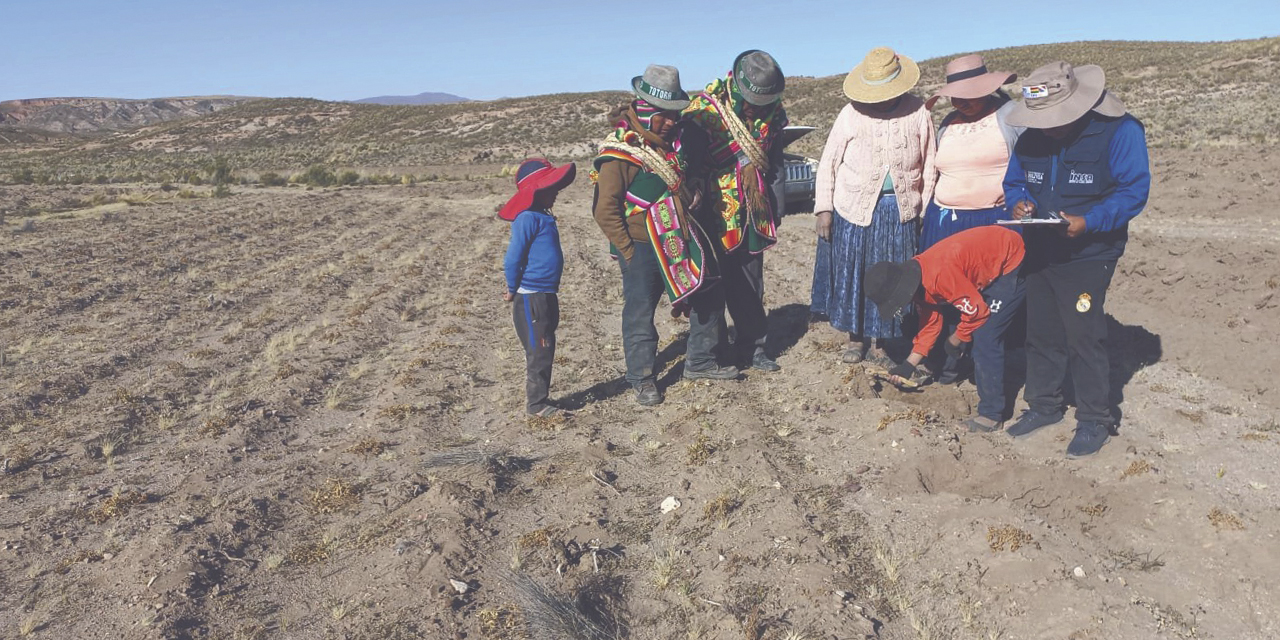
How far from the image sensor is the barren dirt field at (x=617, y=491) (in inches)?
123

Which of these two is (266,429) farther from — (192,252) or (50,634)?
(192,252)

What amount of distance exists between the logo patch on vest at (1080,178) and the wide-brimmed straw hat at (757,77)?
180 cm

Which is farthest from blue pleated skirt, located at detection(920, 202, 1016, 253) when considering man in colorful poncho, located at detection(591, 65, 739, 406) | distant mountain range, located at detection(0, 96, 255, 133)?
distant mountain range, located at detection(0, 96, 255, 133)

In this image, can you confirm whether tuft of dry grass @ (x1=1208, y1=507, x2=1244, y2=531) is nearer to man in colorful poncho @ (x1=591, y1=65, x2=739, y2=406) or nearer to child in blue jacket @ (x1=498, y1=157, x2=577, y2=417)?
man in colorful poncho @ (x1=591, y1=65, x2=739, y2=406)

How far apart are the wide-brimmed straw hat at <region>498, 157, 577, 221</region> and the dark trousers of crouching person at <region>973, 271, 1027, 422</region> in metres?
2.46

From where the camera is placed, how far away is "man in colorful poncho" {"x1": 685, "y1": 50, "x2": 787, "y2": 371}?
510 cm

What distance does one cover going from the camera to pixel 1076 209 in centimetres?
391

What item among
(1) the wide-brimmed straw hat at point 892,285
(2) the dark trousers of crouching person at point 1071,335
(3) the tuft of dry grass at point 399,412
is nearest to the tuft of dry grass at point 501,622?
(1) the wide-brimmed straw hat at point 892,285

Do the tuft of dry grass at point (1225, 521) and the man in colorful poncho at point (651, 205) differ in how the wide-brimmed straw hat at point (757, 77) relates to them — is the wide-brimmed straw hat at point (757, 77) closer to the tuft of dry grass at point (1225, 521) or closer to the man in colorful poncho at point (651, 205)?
the man in colorful poncho at point (651, 205)

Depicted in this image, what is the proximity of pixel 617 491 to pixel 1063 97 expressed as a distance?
112 inches

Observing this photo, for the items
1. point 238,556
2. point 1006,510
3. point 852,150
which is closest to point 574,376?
point 852,150

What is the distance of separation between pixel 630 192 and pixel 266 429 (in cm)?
288

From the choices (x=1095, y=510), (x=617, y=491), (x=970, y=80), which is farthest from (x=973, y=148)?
(x=617, y=491)

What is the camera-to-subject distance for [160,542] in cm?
363
